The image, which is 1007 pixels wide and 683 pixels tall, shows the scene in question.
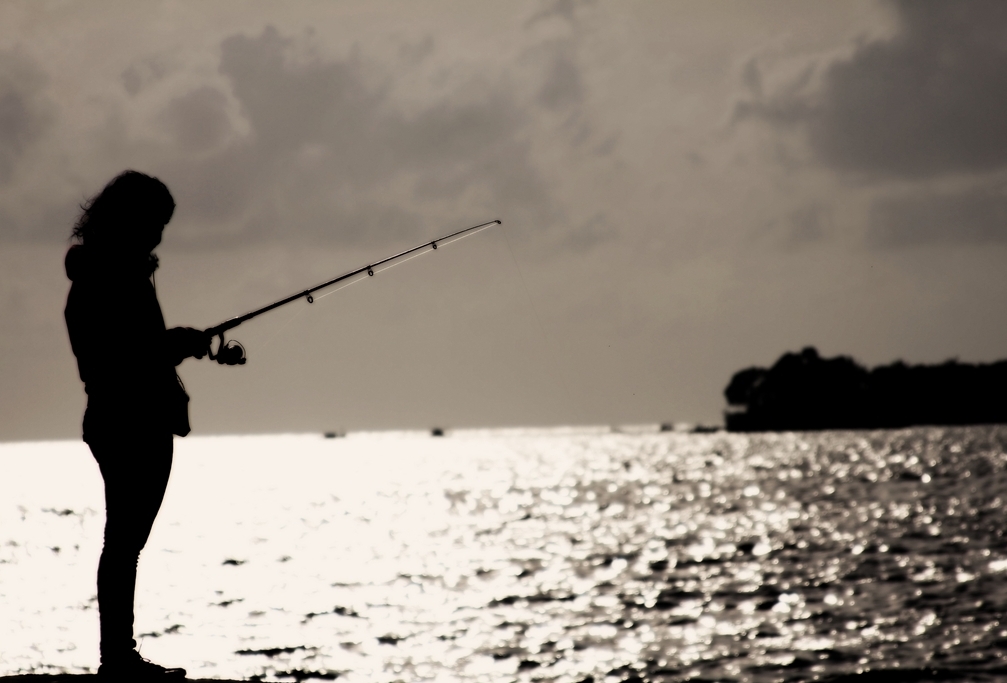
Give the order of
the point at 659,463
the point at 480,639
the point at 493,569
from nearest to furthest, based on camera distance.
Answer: the point at 480,639 → the point at 493,569 → the point at 659,463

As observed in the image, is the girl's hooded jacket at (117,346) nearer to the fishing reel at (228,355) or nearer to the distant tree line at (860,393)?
the fishing reel at (228,355)

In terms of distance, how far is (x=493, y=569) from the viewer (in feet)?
123

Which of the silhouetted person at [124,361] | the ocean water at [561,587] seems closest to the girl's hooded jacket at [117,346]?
the silhouetted person at [124,361]

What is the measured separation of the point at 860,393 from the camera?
18825 cm

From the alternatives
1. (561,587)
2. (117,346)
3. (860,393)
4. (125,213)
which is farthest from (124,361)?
(860,393)

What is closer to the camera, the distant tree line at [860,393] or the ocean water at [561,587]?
the ocean water at [561,587]

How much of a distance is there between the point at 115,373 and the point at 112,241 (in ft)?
2.30

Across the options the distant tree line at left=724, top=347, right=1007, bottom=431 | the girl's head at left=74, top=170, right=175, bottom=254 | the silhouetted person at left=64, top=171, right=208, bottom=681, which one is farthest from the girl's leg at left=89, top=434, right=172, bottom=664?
the distant tree line at left=724, top=347, right=1007, bottom=431

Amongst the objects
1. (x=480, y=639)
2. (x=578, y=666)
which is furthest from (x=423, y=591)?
(x=578, y=666)

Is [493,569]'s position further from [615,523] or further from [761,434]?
[761,434]

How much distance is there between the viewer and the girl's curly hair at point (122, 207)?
5434 millimetres

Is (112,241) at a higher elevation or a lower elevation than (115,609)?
higher

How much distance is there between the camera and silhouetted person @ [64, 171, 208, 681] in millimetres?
5336

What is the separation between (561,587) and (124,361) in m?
27.7
